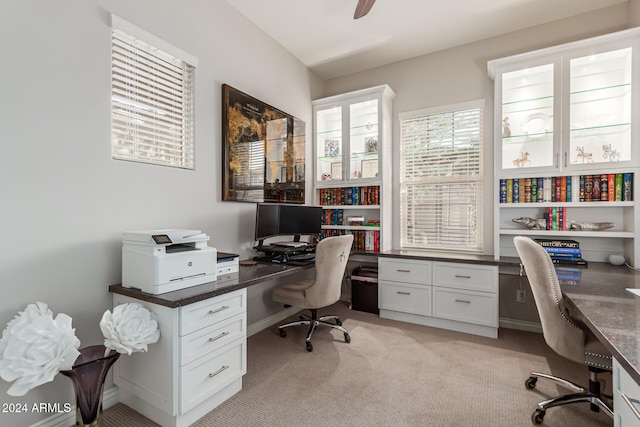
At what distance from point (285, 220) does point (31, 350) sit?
2056 millimetres

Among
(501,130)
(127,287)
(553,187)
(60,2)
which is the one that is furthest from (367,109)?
(127,287)

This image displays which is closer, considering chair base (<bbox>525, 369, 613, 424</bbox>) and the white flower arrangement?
Result: the white flower arrangement

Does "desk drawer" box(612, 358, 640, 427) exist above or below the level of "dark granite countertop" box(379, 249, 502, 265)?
below

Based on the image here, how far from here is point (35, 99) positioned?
60.9 inches

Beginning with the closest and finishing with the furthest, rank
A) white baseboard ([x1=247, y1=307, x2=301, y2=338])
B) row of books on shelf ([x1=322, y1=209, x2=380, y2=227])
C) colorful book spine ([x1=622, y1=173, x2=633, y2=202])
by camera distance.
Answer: colorful book spine ([x1=622, y1=173, x2=633, y2=202]) < white baseboard ([x1=247, y1=307, x2=301, y2=338]) < row of books on shelf ([x1=322, y1=209, x2=380, y2=227])

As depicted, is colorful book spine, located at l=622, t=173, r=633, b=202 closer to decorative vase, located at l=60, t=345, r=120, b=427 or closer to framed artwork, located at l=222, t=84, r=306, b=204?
framed artwork, located at l=222, t=84, r=306, b=204

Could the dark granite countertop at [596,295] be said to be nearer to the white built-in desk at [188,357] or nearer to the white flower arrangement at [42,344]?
the white built-in desk at [188,357]

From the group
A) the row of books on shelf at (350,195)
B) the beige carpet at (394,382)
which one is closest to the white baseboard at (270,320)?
the beige carpet at (394,382)

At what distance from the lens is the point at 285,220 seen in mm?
3055

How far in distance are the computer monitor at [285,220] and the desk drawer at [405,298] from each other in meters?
1.00

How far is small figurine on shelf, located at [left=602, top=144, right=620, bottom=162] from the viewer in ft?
8.20

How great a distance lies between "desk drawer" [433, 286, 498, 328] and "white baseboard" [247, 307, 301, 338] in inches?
62.5

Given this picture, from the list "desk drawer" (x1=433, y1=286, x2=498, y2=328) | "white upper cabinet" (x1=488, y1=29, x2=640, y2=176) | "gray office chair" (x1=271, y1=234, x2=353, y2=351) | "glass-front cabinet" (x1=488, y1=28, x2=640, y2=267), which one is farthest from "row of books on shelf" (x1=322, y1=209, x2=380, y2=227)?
"white upper cabinet" (x1=488, y1=29, x2=640, y2=176)

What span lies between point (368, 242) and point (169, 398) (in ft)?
8.14
